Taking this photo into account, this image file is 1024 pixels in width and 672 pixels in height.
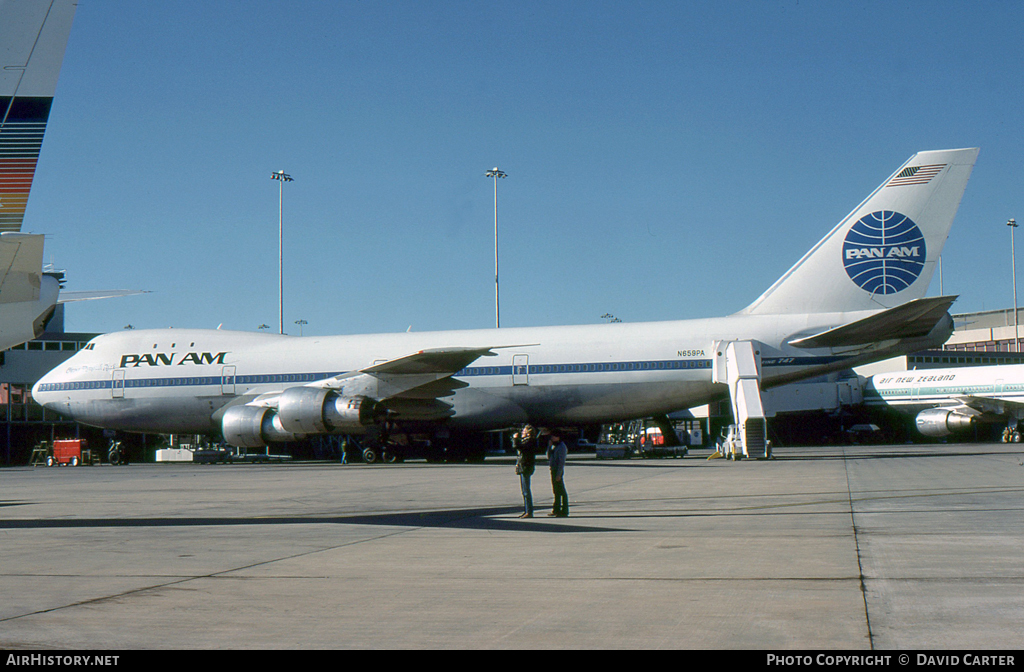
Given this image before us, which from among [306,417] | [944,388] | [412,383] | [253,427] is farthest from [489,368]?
[944,388]

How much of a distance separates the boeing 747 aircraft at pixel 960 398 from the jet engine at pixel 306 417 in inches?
1354

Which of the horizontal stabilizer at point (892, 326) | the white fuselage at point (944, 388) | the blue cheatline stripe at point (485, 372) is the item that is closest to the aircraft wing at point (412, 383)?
the blue cheatline stripe at point (485, 372)

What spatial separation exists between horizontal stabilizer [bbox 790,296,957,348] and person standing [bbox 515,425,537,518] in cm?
1510

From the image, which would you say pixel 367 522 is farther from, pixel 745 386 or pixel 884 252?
pixel 884 252

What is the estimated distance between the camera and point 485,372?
29.7m

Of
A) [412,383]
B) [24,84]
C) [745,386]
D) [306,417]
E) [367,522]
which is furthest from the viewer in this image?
[412,383]

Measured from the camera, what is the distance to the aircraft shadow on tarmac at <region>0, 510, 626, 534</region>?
449 inches

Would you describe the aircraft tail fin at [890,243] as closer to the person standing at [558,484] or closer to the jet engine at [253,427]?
the jet engine at [253,427]

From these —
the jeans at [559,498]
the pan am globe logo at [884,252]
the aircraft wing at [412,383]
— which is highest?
the pan am globe logo at [884,252]

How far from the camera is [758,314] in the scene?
28484mm

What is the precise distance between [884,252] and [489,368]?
12426mm

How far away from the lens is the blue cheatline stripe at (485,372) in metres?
27.9

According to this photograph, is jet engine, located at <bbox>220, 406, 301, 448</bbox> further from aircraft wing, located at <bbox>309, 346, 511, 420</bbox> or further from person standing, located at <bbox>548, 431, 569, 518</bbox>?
person standing, located at <bbox>548, 431, 569, 518</bbox>

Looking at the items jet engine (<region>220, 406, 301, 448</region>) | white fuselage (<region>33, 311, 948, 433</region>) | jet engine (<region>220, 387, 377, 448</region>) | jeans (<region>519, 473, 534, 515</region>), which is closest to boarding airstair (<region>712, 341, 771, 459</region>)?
white fuselage (<region>33, 311, 948, 433</region>)
